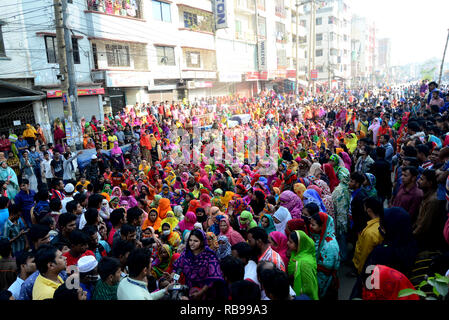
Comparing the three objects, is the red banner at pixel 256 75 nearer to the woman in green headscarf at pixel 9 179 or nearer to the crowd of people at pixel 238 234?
the crowd of people at pixel 238 234

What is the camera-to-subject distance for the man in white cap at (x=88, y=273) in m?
2.92

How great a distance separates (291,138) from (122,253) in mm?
8102

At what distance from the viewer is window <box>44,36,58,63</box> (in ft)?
48.0

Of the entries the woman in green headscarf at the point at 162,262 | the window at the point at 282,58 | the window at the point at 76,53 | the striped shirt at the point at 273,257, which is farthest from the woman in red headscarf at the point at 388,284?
the window at the point at 282,58

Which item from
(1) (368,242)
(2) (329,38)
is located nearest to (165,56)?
(1) (368,242)

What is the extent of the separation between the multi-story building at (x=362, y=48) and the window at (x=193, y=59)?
4718 centimetres

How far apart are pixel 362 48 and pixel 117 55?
68.8 metres

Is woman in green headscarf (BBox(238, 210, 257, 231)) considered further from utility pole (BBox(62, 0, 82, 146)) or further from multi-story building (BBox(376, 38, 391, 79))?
multi-story building (BBox(376, 38, 391, 79))

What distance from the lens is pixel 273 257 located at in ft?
9.73

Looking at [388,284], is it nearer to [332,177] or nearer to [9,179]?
[332,177]

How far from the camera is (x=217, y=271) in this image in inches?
111

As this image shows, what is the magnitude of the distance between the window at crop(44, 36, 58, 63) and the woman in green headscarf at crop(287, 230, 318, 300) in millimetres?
15870

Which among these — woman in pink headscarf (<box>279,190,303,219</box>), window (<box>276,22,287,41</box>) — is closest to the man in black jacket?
woman in pink headscarf (<box>279,190,303,219</box>)
